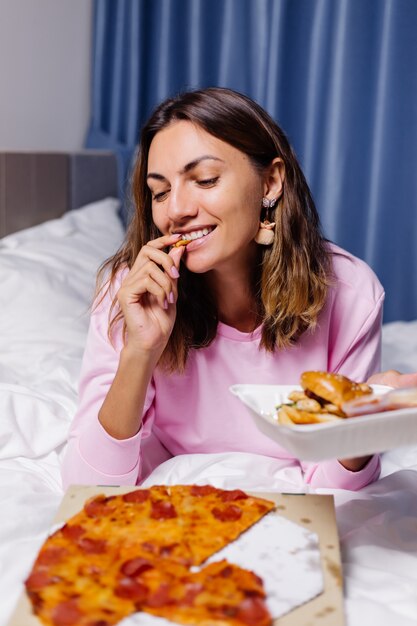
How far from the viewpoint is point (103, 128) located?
3.02 metres

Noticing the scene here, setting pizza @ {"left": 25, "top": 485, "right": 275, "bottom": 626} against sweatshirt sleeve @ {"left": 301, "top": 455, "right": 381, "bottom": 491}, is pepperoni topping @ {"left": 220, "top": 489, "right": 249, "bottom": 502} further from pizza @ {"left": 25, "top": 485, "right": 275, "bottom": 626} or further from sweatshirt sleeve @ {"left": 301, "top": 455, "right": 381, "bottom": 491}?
sweatshirt sleeve @ {"left": 301, "top": 455, "right": 381, "bottom": 491}

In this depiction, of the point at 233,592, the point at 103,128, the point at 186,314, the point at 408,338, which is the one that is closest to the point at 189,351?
the point at 186,314

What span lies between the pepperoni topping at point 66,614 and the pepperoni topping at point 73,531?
0.12 metres

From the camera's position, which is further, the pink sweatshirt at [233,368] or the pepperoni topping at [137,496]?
the pink sweatshirt at [233,368]

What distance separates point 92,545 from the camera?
79 centimetres

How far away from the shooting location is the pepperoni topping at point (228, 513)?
868mm

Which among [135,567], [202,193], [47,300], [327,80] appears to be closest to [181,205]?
[202,193]

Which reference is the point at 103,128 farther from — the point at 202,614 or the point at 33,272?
the point at 202,614

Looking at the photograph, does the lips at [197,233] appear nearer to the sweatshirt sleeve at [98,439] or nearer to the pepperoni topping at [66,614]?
the sweatshirt sleeve at [98,439]

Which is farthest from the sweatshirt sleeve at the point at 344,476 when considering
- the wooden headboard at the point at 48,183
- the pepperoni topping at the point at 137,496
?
the wooden headboard at the point at 48,183

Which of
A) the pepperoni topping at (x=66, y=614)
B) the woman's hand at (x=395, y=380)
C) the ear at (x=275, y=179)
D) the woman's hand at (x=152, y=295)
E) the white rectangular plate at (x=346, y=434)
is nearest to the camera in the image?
the pepperoni topping at (x=66, y=614)

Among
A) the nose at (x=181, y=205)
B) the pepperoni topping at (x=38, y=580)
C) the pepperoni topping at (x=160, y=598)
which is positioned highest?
the nose at (x=181, y=205)

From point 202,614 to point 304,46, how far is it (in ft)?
7.65

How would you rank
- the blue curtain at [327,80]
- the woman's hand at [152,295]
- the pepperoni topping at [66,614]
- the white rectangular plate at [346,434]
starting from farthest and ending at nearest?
the blue curtain at [327,80] → the woman's hand at [152,295] → the white rectangular plate at [346,434] → the pepperoni topping at [66,614]
